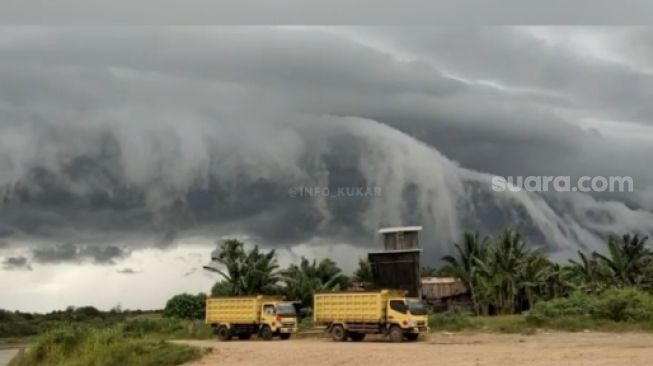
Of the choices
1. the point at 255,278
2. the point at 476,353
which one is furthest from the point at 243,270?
the point at 476,353

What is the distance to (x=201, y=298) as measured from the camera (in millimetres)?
32688

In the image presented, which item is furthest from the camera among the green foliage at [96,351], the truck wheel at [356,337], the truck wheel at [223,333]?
the truck wheel at [223,333]

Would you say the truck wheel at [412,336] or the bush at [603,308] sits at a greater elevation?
the bush at [603,308]

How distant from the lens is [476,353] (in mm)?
15125

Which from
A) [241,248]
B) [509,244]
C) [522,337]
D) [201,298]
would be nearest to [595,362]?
[522,337]

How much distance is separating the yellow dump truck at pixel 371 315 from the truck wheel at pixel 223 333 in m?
3.34

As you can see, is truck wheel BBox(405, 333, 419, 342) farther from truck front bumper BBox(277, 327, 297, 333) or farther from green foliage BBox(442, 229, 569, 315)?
green foliage BBox(442, 229, 569, 315)

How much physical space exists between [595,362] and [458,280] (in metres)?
20.2

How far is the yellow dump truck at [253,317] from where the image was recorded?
2288 centimetres

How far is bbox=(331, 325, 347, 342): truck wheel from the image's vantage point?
21438mm

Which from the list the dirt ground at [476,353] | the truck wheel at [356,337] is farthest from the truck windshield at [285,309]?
the dirt ground at [476,353]

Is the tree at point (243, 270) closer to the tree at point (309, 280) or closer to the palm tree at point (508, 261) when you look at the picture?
the tree at point (309, 280)

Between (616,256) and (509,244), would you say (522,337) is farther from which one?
(616,256)

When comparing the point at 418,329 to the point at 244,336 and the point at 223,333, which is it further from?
the point at 223,333
